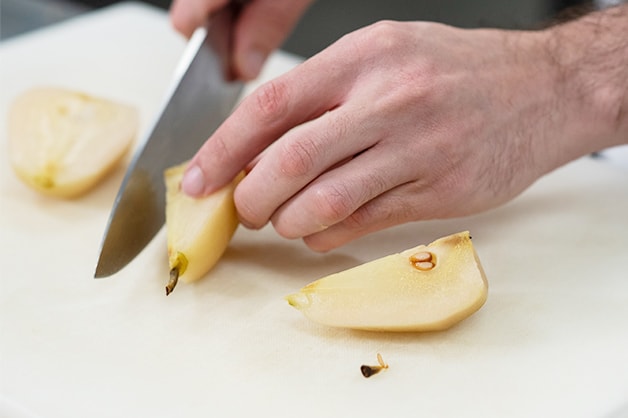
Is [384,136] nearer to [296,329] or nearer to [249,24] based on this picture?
[296,329]

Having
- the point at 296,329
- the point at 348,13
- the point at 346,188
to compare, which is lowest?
the point at 348,13

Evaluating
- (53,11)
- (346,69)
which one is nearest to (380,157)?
(346,69)

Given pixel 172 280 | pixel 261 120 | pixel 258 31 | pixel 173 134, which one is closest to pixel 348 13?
pixel 258 31

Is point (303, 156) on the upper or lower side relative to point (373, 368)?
upper

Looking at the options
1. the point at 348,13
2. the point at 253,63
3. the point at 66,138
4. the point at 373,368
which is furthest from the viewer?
the point at 348,13

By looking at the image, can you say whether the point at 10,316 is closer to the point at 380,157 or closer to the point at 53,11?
the point at 380,157

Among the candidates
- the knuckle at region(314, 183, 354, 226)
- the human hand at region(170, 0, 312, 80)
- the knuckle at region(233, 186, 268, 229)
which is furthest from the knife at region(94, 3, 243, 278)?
the knuckle at region(314, 183, 354, 226)

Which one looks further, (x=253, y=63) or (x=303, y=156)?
(x=253, y=63)
